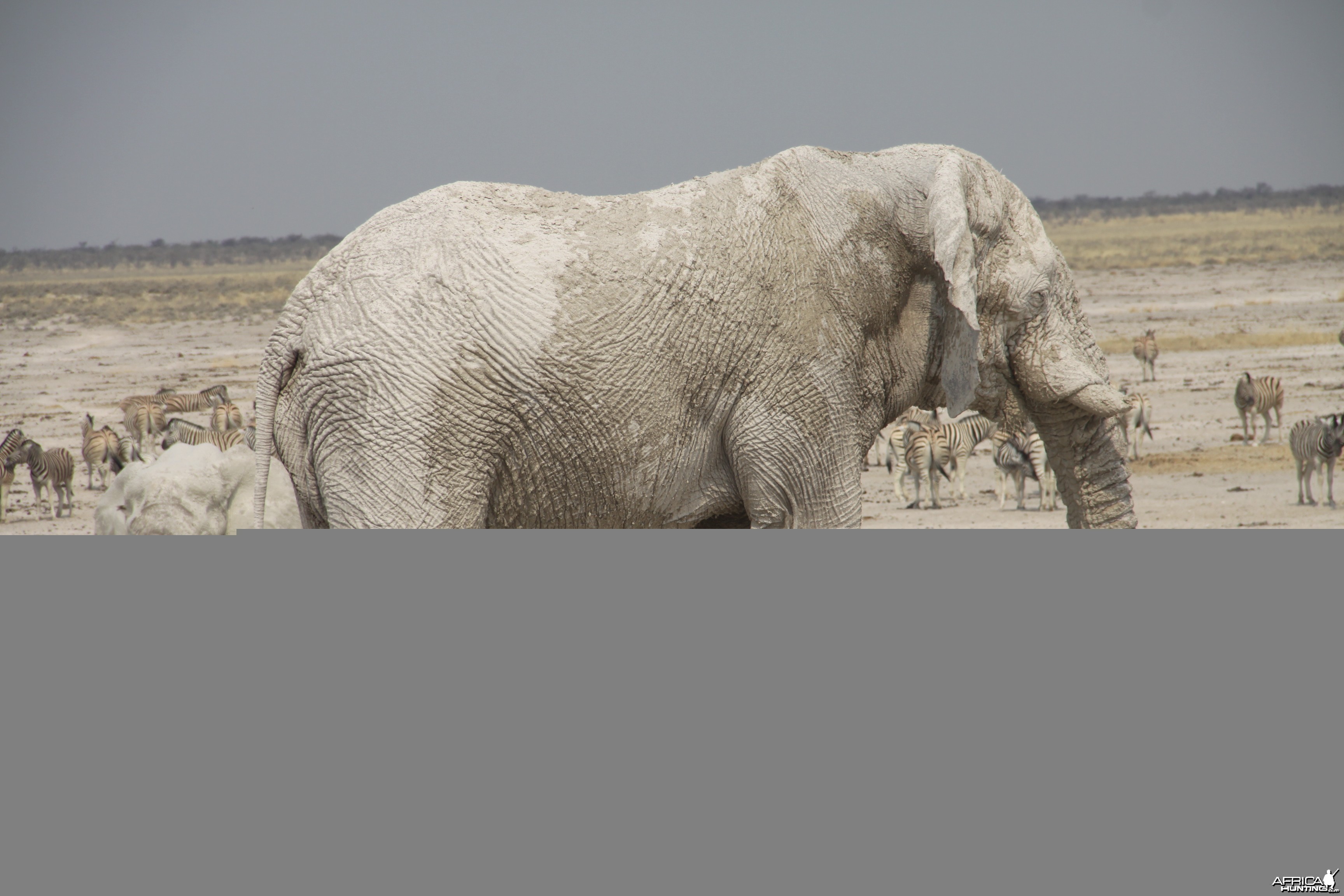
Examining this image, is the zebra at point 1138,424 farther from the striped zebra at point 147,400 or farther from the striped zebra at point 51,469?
the striped zebra at point 147,400

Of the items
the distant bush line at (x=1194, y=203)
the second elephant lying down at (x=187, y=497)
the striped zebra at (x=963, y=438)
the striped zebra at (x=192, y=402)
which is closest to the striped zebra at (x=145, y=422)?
the striped zebra at (x=192, y=402)

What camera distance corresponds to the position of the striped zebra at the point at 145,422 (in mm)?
16406

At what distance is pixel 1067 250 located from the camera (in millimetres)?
44719

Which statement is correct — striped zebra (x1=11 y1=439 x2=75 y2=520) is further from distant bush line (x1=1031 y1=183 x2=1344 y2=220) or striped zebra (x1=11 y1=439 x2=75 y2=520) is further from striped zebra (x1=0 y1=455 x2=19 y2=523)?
distant bush line (x1=1031 y1=183 x2=1344 y2=220)

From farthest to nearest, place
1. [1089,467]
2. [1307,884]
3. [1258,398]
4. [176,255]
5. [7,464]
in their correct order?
[176,255] < [1258,398] < [7,464] < [1089,467] < [1307,884]

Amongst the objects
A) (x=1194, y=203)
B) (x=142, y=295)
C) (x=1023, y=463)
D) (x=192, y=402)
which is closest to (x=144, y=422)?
(x=192, y=402)

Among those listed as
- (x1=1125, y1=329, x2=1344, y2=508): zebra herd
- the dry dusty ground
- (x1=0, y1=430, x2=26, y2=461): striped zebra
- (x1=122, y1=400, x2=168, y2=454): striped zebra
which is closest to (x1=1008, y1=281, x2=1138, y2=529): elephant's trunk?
(x1=1125, y1=329, x2=1344, y2=508): zebra herd

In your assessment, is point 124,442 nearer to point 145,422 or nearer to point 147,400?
point 145,422

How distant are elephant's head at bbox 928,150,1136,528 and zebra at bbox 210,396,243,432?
521 inches

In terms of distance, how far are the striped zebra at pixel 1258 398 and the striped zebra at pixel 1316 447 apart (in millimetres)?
2671

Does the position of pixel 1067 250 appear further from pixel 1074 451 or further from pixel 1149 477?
pixel 1074 451

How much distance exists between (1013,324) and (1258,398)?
1231cm

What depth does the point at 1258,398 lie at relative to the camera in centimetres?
1466

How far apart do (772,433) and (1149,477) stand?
11059 millimetres
